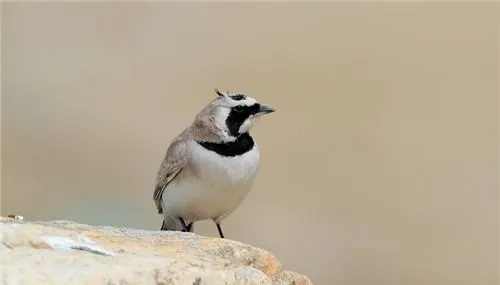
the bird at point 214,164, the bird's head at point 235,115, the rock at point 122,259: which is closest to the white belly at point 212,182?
the bird at point 214,164

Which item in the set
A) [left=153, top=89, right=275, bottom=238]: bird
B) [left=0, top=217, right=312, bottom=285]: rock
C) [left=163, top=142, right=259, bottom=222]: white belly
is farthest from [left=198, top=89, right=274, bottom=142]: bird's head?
[left=0, top=217, right=312, bottom=285]: rock

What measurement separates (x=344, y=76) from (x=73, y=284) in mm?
6290

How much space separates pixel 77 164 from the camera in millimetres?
8242

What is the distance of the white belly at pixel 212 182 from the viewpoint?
16.1ft

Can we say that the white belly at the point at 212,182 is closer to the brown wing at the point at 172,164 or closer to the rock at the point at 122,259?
the brown wing at the point at 172,164

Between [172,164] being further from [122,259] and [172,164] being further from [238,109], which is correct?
[122,259]

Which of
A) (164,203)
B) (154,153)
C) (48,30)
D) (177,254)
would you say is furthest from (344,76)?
(177,254)

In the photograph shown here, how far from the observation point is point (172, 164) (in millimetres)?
5113

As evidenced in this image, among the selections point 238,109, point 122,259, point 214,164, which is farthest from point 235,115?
point 122,259

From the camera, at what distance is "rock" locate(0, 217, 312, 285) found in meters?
2.84

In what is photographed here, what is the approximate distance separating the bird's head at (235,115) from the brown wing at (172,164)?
7.6 inches

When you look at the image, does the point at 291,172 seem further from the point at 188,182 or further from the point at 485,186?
the point at 188,182

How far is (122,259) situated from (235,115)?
6.87ft

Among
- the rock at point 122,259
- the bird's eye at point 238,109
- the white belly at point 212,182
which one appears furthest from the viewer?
the bird's eye at point 238,109
